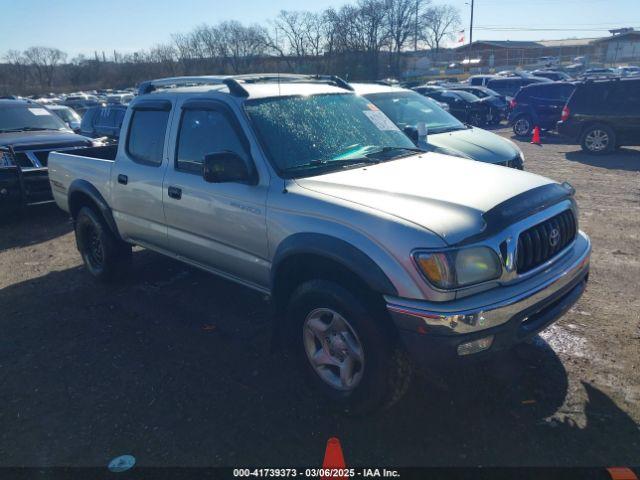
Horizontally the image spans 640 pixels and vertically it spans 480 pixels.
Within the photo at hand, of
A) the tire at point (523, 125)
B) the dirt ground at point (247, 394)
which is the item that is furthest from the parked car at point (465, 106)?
the dirt ground at point (247, 394)

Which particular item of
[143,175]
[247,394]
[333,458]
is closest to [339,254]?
[333,458]

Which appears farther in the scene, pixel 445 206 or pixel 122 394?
pixel 122 394

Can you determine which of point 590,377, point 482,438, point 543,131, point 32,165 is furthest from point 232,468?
point 543,131

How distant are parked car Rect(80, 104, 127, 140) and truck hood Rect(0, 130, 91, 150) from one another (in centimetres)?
304

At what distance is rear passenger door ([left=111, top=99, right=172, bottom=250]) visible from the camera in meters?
4.38

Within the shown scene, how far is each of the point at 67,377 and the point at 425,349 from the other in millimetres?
2747

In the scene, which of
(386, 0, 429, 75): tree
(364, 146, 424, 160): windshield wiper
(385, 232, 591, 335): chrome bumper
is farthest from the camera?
(386, 0, 429, 75): tree

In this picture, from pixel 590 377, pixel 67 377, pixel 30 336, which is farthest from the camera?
pixel 30 336

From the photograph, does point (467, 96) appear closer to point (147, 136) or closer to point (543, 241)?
point (147, 136)

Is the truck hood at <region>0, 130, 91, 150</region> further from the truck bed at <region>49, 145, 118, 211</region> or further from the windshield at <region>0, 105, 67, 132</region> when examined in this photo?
the truck bed at <region>49, 145, 118, 211</region>

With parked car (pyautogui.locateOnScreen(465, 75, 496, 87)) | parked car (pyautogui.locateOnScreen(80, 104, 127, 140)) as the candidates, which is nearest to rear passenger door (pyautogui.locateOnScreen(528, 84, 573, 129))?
parked car (pyautogui.locateOnScreen(465, 75, 496, 87))

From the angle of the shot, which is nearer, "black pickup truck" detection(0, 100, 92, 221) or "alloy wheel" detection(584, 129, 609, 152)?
"black pickup truck" detection(0, 100, 92, 221)

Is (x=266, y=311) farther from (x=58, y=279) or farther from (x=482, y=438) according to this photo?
(x=58, y=279)

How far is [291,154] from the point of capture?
3535 millimetres
